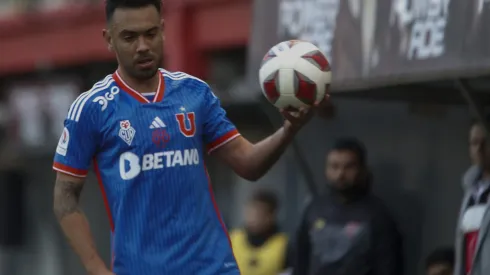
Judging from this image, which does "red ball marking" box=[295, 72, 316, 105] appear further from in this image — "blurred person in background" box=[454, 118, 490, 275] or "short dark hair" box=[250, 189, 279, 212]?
"short dark hair" box=[250, 189, 279, 212]

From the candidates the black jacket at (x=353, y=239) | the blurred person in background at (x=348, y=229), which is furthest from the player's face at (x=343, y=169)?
the black jacket at (x=353, y=239)

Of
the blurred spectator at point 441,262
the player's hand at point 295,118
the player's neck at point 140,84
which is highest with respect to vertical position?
the player's neck at point 140,84

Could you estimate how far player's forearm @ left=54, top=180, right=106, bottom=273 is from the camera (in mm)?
6207

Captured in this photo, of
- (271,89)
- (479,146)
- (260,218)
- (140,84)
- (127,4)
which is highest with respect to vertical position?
(127,4)

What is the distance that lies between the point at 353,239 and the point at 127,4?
13.1ft

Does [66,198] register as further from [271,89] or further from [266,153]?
[271,89]

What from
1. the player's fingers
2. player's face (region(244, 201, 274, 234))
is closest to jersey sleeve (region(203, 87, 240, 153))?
the player's fingers

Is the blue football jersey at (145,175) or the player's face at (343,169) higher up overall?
the blue football jersey at (145,175)

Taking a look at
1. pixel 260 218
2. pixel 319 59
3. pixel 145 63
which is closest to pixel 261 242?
pixel 260 218

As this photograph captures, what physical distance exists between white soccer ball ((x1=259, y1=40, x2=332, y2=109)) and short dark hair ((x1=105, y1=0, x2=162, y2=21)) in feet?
2.20

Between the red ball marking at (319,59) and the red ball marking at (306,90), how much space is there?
0.16 m

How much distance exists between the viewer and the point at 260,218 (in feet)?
37.5

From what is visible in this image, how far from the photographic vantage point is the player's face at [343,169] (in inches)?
395

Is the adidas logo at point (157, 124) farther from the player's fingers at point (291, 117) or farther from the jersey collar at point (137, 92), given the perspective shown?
the player's fingers at point (291, 117)
